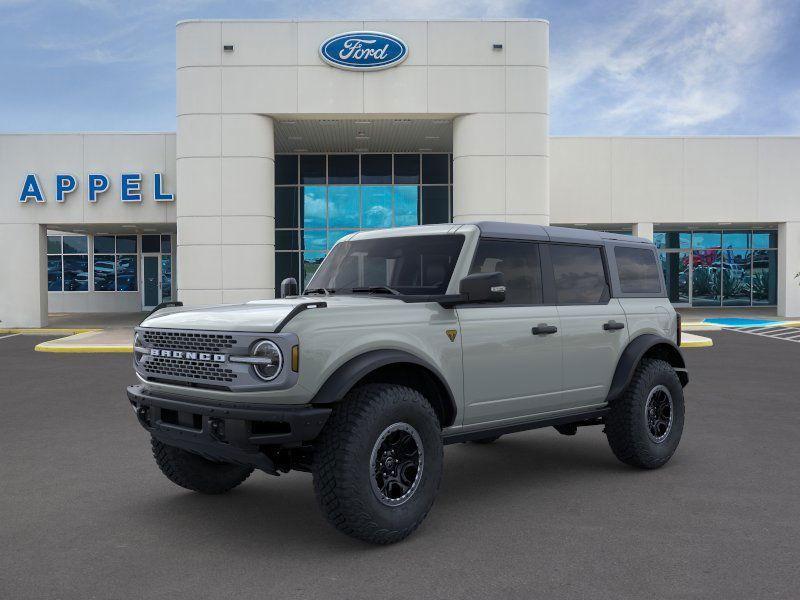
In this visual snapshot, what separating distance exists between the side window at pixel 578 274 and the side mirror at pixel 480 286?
1180mm

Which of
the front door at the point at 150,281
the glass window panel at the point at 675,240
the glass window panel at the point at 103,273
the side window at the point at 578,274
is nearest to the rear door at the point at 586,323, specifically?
the side window at the point at 578,274

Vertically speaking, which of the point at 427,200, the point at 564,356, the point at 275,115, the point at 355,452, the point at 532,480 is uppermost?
the point at 275,115

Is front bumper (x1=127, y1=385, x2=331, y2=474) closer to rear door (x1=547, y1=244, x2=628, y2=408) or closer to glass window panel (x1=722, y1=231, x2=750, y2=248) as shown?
rear door (x1=547, y1=244, x2=628, y2=408)

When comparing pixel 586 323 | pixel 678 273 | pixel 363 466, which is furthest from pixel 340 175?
pixel 363 466

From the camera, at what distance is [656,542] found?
4461 millimetres

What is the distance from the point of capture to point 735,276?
3347 centimetres

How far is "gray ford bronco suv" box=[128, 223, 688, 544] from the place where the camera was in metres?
4.22

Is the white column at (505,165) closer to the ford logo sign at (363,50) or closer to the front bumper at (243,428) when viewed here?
the ford logo sign at (363,50)

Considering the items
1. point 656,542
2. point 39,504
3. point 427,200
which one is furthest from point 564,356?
point 427,200

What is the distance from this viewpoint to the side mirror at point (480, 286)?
467 centimetres

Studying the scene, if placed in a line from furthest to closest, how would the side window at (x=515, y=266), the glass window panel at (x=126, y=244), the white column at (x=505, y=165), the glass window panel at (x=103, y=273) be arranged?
the glass window panel at (x=103, y=273) → the glass window panel at (x=126, y=244) → the white column at (x=505, y=165) → the side window at (x=515, y=266)

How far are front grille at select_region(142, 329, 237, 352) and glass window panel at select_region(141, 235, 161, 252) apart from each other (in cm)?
2944

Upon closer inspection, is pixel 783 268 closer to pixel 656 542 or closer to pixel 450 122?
pixel 450 122

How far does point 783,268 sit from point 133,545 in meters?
27.0
